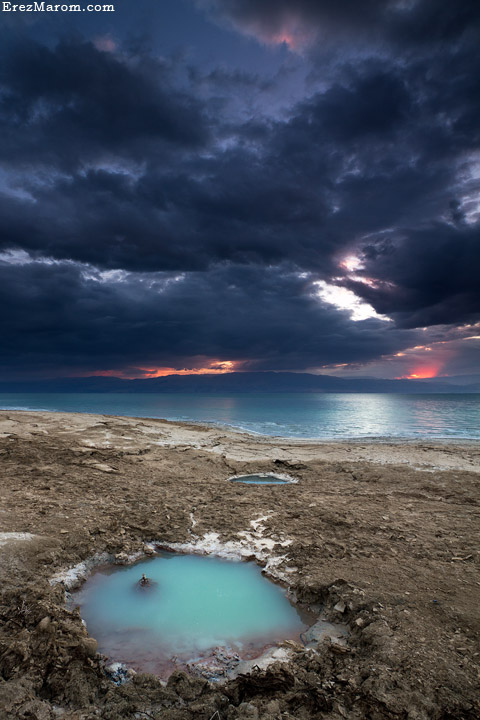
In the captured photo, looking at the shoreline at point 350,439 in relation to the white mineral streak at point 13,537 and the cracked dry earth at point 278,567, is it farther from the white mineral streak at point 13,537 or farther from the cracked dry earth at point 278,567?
the white mineral streak at point 13,537

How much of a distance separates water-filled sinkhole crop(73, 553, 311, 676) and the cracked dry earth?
1.16ft

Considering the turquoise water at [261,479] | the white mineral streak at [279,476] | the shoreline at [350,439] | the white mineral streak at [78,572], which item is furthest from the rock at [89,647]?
the shoreline at [350,439]

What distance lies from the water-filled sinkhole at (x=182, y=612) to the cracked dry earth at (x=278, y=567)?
0.35m

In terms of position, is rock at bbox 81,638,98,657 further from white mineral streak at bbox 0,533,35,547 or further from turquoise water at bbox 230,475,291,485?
turquoise water at bbox 230,475,291,485

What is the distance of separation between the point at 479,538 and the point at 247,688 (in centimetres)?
498

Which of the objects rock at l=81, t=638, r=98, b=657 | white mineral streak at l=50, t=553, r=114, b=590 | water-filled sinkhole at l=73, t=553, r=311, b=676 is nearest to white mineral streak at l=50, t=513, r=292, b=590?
white mineral streak at l=50, t=553, r=114, b=590

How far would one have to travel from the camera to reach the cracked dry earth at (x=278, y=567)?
2709 millimetres

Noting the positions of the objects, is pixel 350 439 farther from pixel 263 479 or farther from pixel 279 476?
pixel 263 479

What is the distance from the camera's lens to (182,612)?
422cm

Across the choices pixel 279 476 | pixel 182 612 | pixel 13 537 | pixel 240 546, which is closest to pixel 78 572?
pixel 13 537

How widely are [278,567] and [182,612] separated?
1542 mm

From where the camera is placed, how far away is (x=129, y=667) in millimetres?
3283

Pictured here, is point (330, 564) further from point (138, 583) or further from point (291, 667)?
point (138, 583)

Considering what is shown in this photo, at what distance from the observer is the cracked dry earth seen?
8.89 ft
